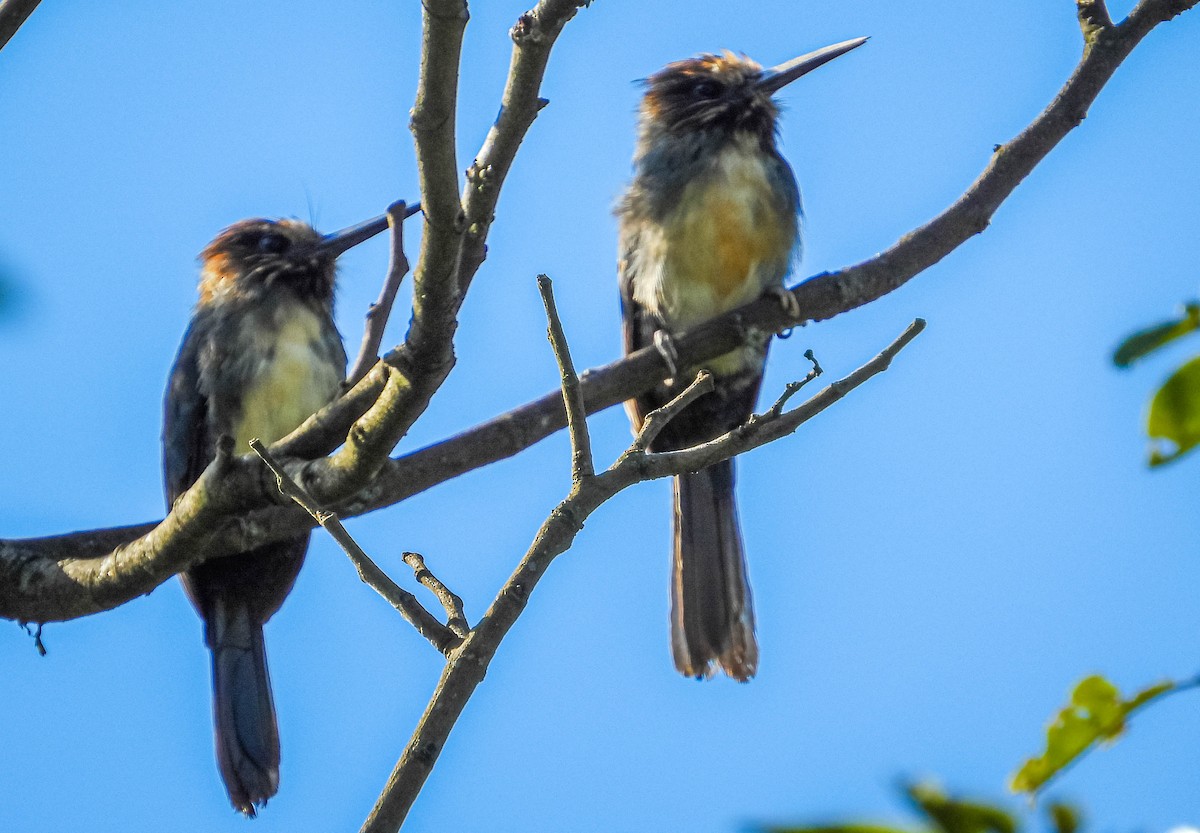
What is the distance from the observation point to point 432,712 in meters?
3.29

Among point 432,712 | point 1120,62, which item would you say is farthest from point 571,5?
point 1120,62

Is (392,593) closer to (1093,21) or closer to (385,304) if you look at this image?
(385,304)

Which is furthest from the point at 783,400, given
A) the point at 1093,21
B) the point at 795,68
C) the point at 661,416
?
the point at 795,68

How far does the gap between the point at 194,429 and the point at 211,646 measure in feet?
2.92

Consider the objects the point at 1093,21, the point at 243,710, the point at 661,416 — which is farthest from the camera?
the point at 243,710

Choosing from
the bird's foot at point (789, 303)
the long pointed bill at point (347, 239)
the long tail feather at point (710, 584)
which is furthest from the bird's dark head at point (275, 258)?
the bird's foot at point (789, 303)

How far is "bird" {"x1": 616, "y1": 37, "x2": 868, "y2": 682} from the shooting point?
233 inches

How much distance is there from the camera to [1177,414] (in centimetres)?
105

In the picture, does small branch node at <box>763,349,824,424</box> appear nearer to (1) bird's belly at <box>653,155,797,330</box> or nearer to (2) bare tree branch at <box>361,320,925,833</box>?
(2) bare tree branch at <box>361,320,925,833</box>

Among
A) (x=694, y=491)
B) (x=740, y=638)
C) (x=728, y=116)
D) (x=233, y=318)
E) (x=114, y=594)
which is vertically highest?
(x=728, y=116)

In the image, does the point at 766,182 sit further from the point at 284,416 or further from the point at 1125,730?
the point at 1125,730

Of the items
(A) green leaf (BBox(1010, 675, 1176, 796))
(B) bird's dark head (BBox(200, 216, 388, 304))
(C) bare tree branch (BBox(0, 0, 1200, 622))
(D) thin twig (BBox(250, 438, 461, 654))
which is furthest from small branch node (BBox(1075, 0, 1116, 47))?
(A) green leaf (BBox(1010, 675, 1176, 796))

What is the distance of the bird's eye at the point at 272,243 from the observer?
21.7 feet

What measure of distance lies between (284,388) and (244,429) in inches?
9.1
